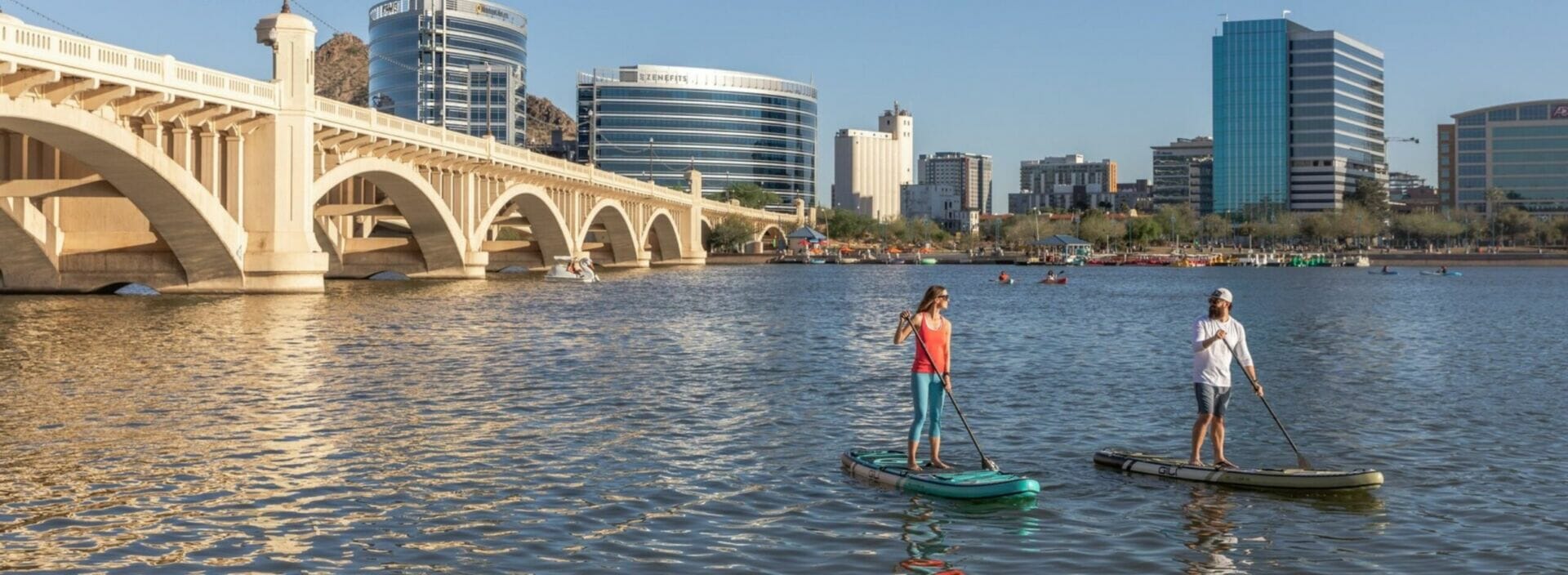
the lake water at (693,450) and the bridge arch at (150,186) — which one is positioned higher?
the bridge arch at (150,186)

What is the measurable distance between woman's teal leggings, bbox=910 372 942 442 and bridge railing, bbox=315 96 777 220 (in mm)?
47438

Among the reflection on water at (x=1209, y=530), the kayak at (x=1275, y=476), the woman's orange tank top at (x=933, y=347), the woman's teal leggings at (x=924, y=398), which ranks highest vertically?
the woman's orange tank top at (x=933, y=347)

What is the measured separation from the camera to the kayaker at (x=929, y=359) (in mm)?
17281

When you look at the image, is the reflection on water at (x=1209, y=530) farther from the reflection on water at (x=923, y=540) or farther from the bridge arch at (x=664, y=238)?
the bridge arch at (x=664, y=238)

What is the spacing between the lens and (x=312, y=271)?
6366cm

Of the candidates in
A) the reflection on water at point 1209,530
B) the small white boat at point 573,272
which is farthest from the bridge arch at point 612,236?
the reflection on water at point 1209,530

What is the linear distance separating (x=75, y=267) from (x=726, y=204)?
133m

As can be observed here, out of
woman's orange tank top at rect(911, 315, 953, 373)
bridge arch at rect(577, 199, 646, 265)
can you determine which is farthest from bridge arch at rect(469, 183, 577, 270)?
woman's orange tank top at rect(911, 315, 953, 373)

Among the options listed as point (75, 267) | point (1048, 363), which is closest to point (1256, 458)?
point (1048, 363)

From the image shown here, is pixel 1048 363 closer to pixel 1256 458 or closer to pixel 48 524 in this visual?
pixel 1256 458

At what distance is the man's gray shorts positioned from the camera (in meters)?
17.8

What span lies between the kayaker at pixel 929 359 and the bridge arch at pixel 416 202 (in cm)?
5009

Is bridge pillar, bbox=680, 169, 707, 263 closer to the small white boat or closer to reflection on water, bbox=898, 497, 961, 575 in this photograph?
the small white boat

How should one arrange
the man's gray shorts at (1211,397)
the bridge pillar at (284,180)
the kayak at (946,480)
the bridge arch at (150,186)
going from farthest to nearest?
the bridge pillar at (284,180) → the bridge arch at (150,186) → the man's gray shorts at (1211,397) → the kayak at (946,480)
